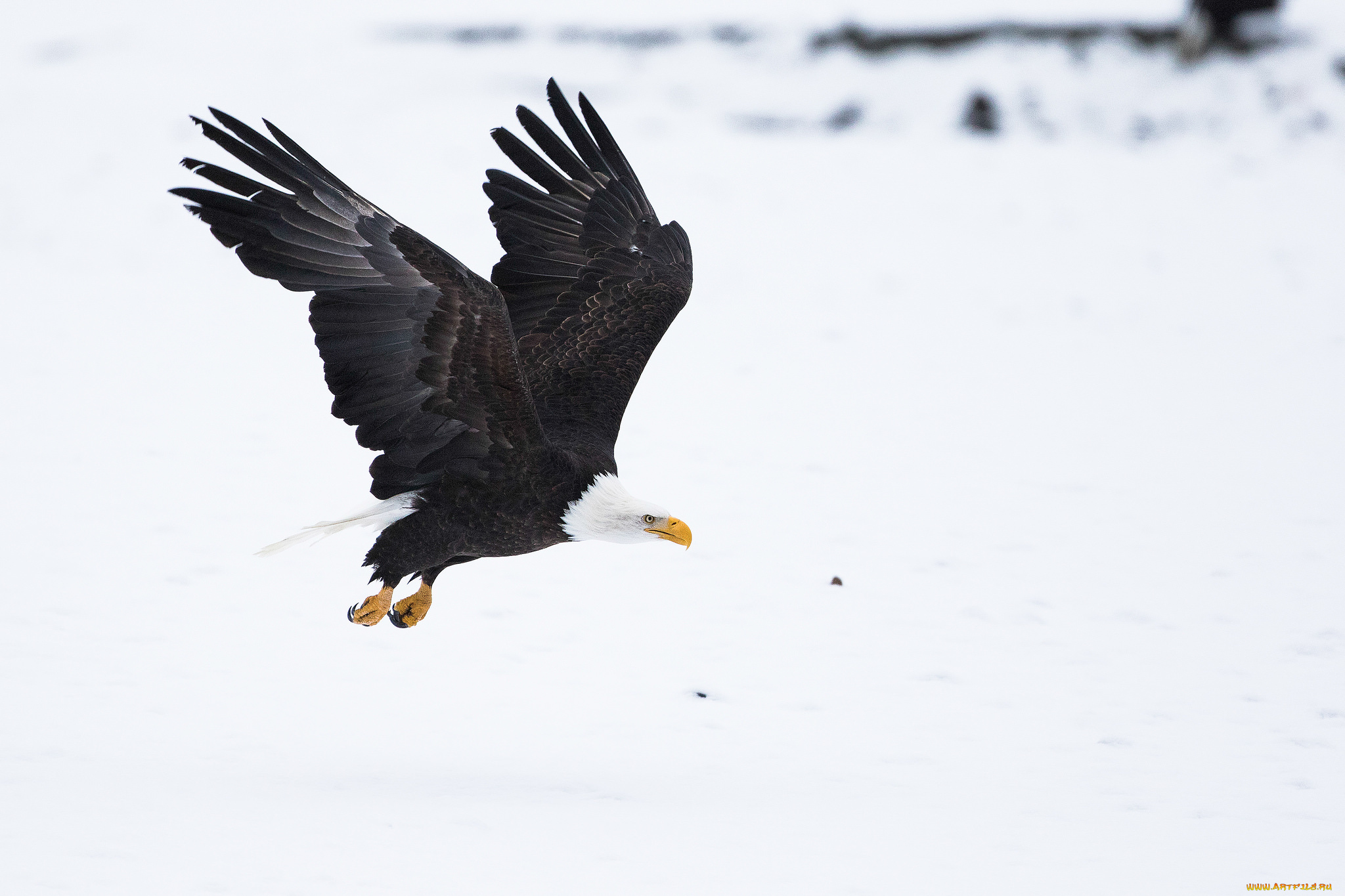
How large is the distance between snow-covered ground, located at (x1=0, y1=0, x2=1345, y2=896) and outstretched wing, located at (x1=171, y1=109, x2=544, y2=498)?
1.09 metres

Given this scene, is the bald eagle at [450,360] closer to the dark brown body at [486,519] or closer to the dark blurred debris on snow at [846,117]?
the dark brown body at [486,519]

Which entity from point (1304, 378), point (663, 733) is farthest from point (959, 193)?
point (663, 733)

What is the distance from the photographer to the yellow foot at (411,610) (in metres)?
4.49

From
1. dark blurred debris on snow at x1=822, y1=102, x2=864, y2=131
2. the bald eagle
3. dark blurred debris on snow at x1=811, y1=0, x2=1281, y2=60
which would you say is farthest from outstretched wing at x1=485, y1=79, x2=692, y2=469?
dark blurred debris on snow at x1=811, y1=0, x2=1281, y2=60

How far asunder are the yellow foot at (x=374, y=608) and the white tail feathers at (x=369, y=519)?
23 cm

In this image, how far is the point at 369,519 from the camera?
14.2 feet

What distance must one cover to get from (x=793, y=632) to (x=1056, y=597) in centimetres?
113

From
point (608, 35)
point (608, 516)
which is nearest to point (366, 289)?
point (608, 516)

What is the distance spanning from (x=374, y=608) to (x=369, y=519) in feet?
0.98

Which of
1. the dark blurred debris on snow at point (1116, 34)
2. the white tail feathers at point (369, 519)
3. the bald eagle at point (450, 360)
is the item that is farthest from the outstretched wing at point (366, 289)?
the dark blurred debris on snow at point (1116, 34)

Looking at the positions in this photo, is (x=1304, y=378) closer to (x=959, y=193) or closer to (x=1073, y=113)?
(x=959, y=193)

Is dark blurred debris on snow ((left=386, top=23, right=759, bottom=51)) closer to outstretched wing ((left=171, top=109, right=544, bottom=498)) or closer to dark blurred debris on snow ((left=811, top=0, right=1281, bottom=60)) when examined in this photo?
dark blurred debris on snow ((left=811, top=0, right=1281, bottom=60))

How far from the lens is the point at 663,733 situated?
428 cm

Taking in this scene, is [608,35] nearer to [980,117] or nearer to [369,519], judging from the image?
[980,117]
